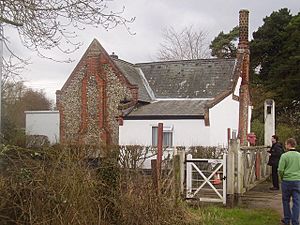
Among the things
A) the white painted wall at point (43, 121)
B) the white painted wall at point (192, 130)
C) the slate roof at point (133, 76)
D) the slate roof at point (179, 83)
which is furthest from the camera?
the white painted wall at point (43, 121)

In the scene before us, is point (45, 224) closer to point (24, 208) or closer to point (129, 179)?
point (24, 208)

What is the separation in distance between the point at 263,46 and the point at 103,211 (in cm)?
3924

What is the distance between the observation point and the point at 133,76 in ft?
107

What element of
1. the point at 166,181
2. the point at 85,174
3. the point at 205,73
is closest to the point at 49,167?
the point at 85,174

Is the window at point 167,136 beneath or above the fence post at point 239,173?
above

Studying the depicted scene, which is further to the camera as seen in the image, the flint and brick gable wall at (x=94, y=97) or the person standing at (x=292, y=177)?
the flint and brick gable wall at (x=94, y=97)

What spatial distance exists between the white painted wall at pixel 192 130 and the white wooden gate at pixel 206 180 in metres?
12.0

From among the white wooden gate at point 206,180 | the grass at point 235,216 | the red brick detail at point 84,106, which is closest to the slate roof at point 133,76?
the red brick detail at point 84,106

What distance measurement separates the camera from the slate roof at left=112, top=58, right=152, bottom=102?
1221 inches

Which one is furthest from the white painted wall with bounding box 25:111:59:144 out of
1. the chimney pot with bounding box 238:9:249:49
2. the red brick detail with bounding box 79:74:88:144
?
the chimney pot with bounding box 238:9:249:49

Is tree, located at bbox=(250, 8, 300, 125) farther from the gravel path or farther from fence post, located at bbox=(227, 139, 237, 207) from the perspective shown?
fence post, located at bbox=(227, 139, 237, 207)

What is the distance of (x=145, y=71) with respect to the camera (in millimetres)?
34438

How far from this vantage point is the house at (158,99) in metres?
28.0

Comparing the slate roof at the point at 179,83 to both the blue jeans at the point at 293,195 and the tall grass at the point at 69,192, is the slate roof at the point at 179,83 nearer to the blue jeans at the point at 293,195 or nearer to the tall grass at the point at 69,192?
the blue jeans at the point at 293,195
